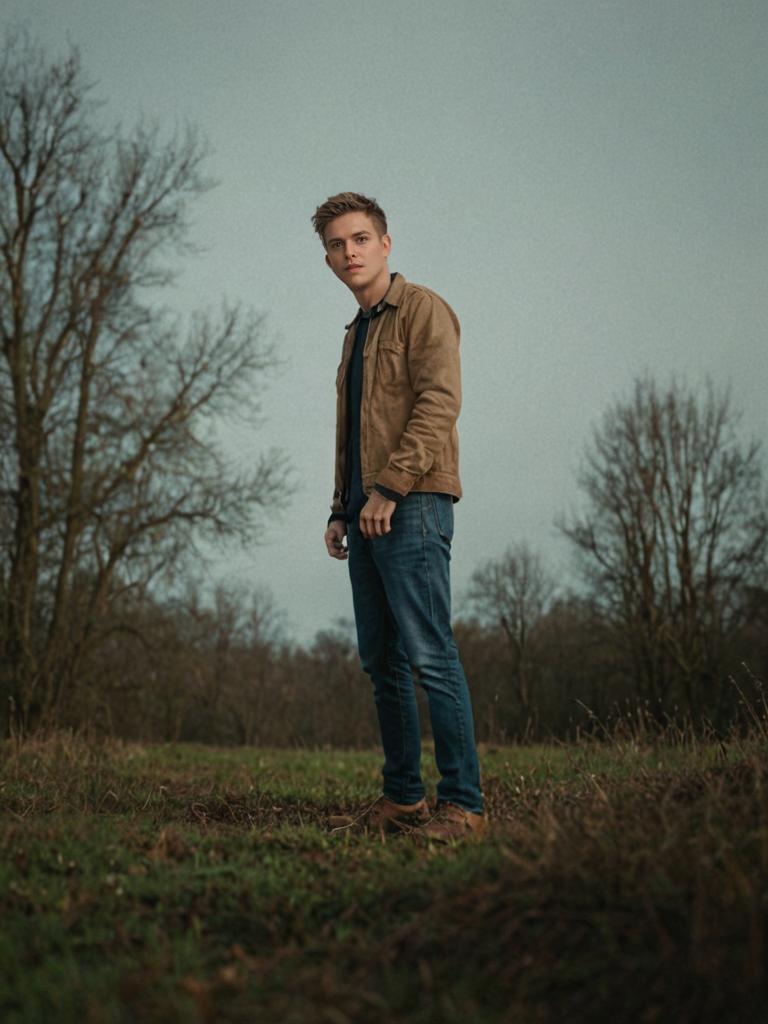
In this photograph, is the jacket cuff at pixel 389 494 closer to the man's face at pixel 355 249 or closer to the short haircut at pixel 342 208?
the man's face at pixel 355 249

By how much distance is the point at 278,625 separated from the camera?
133ft

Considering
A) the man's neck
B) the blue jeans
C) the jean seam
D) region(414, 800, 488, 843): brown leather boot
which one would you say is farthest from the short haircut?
region(414, 800, 488, 843): brown leather boot

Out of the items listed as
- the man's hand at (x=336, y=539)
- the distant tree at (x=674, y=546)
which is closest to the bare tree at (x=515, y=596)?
the distant tree at (x=674, y=546)

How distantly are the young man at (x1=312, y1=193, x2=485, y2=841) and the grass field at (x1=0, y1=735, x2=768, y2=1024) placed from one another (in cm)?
46

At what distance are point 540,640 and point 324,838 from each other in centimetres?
2907

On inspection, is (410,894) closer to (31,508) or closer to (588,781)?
(588,781)

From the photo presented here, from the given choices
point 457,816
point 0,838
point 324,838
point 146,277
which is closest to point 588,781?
point 457,816

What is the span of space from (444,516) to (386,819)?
1.48 metres

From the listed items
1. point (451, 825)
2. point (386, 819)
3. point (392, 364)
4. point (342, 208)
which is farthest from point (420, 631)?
point (342, 208)

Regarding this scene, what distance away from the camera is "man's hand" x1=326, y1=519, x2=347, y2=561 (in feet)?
14.6

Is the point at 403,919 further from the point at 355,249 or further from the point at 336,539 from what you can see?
the point at 355,249

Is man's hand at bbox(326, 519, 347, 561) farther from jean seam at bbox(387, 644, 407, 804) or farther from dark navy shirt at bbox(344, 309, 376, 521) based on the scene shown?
jean seam at bbox(387, 644, 407, 804)

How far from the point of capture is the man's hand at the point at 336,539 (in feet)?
14.6

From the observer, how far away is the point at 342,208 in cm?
417
